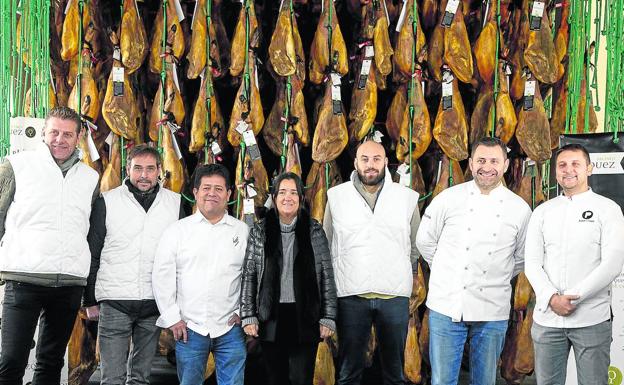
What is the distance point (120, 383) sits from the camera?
11.5 ft

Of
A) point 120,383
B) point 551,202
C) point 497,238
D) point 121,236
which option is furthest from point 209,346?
point 551,202

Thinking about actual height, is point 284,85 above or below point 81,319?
above

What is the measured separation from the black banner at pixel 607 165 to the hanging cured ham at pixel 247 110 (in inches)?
79.0

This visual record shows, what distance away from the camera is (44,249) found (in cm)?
334

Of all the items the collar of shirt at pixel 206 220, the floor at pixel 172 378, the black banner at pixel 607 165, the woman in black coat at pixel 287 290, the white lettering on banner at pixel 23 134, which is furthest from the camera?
the floor at pixel 172 378

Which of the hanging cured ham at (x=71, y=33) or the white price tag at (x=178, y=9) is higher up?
the white price tag at (x=178, y=9)

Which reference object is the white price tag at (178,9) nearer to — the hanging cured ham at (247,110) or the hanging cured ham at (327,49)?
the hanging cured ham at (247,110)

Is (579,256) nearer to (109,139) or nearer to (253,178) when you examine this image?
(253,178)

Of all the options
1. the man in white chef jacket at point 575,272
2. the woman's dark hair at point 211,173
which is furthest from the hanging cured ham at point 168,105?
the man in white chef jacket at point 575,272

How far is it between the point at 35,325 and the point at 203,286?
838 mm

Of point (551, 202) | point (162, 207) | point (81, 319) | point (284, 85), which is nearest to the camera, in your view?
point (551, 202)

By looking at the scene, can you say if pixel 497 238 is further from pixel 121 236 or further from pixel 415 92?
pixel 121 236

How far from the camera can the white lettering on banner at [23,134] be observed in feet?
13.3

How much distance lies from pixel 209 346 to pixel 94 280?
0.67 metres
